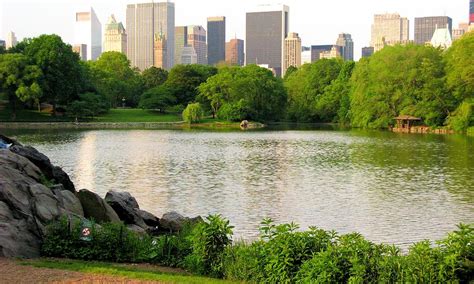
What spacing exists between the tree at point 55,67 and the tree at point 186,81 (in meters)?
22.4

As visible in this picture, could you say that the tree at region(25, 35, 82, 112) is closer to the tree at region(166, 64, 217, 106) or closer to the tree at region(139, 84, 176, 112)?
the tree at region(139, 84, 176, 112)

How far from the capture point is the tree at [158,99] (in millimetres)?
90188

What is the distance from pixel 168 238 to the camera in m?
11.0

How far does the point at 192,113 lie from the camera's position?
81.1 m

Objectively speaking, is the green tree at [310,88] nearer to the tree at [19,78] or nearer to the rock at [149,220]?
the tree at [19,78]

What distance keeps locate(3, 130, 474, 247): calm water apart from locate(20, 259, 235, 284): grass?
5.29m

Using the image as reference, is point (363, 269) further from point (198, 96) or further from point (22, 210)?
point (198, 96)

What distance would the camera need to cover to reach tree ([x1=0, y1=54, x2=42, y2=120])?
70.4m

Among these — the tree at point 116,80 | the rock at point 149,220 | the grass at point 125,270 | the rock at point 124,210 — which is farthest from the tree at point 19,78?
the grass at point 125,270

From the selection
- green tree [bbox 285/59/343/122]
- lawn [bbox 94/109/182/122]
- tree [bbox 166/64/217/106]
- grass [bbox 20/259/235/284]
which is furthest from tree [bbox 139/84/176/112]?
grass [bbox 20/259/235/284]

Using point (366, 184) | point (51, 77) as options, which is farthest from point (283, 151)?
point (51, 77)

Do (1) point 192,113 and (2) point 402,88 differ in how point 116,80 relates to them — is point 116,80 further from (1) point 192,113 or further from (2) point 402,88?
(2) point 402,88

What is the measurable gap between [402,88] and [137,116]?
36.1 m

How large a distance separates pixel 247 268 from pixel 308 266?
118cm
